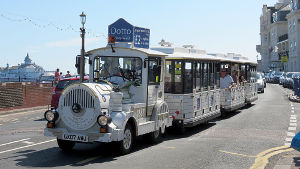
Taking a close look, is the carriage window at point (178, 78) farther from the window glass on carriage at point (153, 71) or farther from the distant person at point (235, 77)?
the distant person at point (235, 77)

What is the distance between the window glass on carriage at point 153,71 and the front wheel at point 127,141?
5.29ft

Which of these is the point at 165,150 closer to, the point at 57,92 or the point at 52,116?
the point at 52,116

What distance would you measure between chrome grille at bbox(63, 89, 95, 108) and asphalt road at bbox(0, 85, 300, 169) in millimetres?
1118

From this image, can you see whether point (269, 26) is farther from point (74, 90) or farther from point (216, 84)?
point (74, 90)

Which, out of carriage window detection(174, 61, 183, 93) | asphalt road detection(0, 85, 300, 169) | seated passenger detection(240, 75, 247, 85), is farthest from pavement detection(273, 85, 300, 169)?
seated passenger detection(240, 75, 247, 85)

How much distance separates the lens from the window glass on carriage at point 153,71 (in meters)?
11.3

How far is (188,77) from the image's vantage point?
1398 cm

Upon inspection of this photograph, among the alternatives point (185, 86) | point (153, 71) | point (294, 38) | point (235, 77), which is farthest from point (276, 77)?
point (153, 71)

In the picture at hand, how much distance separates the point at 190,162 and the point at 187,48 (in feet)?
22.7

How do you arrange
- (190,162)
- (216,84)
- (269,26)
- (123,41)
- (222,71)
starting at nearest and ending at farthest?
1. (190,162)
2. (123,41)
3. (216,84)
4. (222,71)
5. (269,26)

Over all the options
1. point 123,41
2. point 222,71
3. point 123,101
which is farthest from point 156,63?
point 222,71

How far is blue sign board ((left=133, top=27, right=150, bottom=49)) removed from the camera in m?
11.7

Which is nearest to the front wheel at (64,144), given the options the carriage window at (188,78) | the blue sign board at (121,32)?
the blue sign board at (121,32)

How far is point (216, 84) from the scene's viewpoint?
56.9ft
